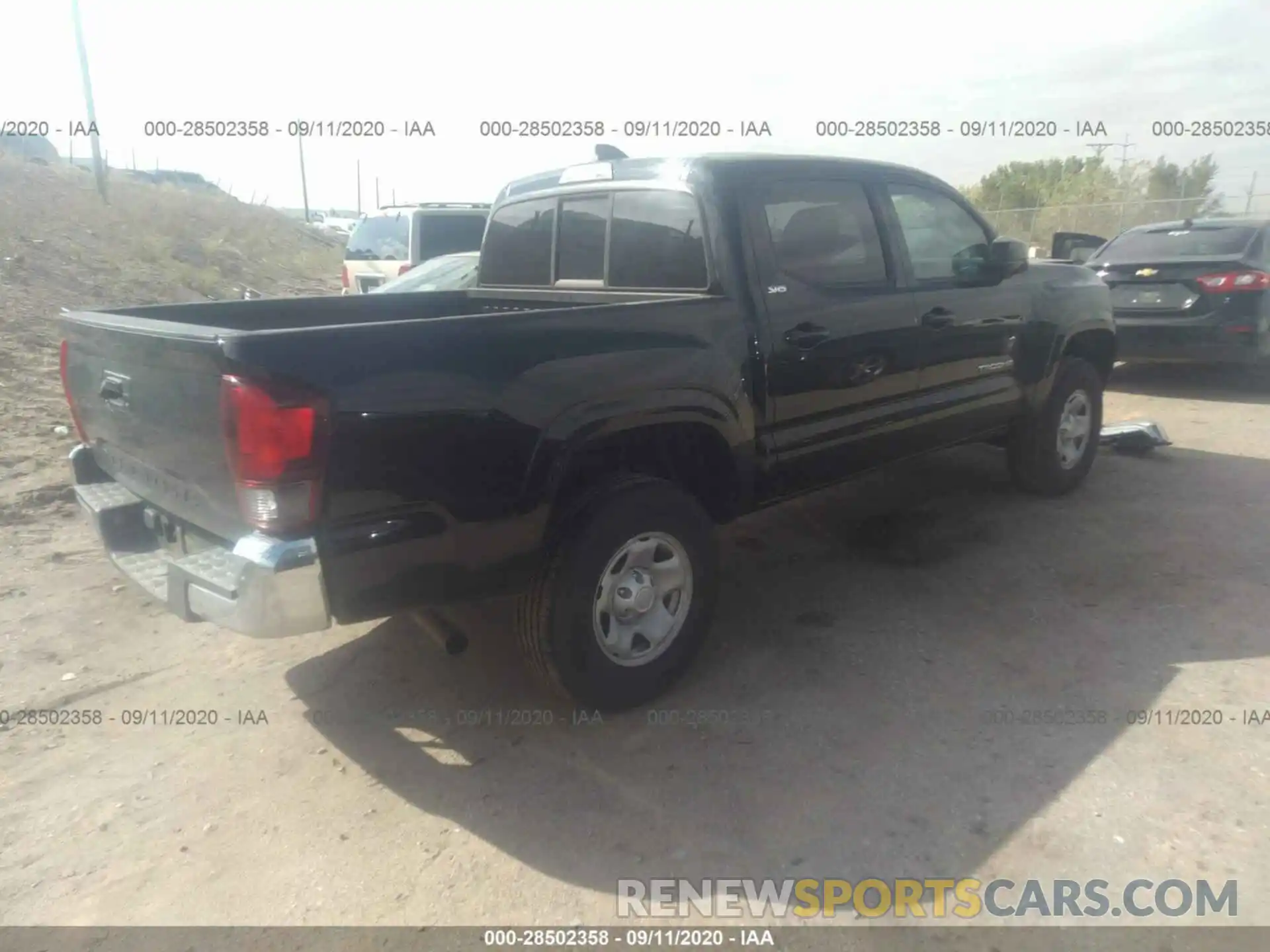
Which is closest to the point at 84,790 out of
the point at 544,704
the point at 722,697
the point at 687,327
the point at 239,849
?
the point at 239,849

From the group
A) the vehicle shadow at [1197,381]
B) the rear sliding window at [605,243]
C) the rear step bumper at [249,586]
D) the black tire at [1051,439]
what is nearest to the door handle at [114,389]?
the rear step bumper at [249,586]

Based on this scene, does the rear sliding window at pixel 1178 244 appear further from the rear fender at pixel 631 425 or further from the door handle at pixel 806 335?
the rear fender at pixel 631 425

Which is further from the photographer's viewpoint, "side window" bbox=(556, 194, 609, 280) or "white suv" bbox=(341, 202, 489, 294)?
"white suv" bbox=(341, 202, 489, 294)

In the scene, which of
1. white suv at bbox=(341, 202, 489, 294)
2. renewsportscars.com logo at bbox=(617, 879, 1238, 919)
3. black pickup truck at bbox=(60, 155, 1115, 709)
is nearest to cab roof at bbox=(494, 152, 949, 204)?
black pickup truck at bbox=(60, 155, 1115, 709)

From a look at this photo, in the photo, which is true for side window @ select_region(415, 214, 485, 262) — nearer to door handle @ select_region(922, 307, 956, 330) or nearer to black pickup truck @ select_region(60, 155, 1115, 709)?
black pickup truck @ select_region(60, 155, 1115, 709)

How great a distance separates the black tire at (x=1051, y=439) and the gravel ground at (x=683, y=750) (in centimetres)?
61

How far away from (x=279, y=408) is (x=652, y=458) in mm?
1464

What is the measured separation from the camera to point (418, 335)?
2.61m

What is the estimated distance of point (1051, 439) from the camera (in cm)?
533

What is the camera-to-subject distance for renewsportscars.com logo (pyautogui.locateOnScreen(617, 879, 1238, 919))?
2389mm

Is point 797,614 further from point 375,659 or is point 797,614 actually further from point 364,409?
point 364,409

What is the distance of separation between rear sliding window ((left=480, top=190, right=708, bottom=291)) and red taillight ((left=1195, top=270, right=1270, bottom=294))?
21.2 ft

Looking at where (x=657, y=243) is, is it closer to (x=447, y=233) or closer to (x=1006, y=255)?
(x=1006, y=255)

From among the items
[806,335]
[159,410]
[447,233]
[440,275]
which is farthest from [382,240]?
[159,410]
